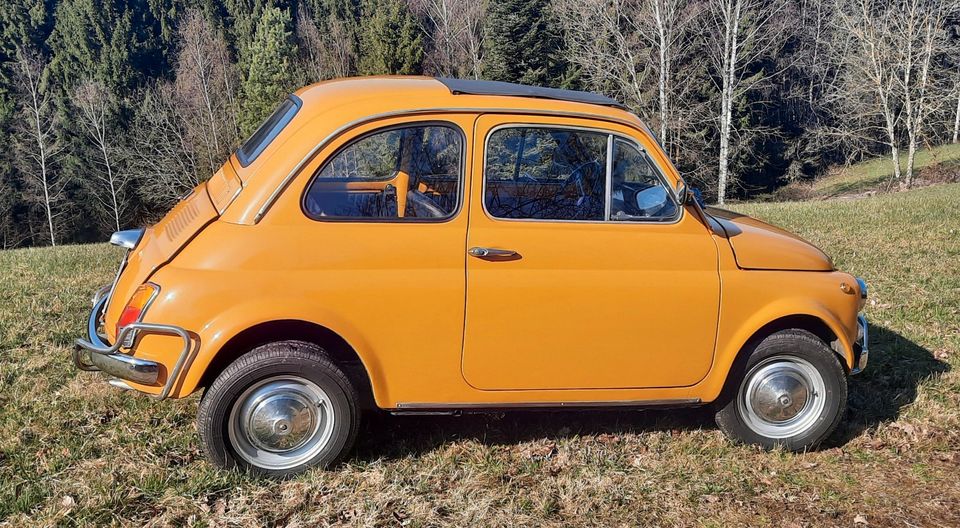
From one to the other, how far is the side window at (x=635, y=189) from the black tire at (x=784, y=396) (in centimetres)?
102

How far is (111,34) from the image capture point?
52625mm

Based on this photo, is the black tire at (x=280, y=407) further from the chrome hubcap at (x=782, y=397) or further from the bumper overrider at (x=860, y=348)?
the bumper overrider at (x=860, y=348)

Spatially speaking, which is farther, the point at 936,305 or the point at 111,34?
the point at 111,34

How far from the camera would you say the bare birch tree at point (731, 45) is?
104ft

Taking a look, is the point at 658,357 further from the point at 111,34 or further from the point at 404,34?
the point at 111,34

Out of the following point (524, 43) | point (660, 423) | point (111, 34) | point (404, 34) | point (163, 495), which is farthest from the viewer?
point (111, 34)

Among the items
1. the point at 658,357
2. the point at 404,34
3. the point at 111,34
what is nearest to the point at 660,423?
the point at 658,357

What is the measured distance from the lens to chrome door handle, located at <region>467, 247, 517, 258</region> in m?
3.69

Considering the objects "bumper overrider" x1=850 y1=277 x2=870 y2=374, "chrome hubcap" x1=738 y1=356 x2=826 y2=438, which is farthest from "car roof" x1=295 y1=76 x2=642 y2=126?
"bumper overrider" x1=850 y1=277 x2=870 y2=374

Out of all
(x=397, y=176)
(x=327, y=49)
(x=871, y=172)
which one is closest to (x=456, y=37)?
(x=327, y=49)

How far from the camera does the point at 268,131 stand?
4.11 metres

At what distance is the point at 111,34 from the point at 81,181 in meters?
18.0

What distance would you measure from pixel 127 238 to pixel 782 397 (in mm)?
4081

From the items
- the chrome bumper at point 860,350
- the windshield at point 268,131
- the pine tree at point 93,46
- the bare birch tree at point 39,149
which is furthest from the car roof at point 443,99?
the pine tree at point 93,46
